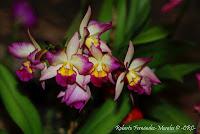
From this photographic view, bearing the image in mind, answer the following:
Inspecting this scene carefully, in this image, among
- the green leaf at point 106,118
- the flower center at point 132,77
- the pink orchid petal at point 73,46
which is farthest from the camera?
the green leaf at point 106,118

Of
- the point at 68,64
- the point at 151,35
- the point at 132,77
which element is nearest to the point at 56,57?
the point at 68,64

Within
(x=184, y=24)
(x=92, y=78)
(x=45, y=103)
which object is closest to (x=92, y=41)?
(x=92, y=78)

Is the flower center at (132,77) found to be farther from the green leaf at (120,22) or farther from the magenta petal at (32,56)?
the green leaf at (120,22)

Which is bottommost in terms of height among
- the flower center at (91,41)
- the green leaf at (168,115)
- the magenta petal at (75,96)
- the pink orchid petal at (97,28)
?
the green leaf at (168,115)

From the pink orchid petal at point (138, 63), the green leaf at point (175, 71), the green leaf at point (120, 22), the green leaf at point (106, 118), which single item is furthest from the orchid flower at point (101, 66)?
the green leaf at point (120, 22)

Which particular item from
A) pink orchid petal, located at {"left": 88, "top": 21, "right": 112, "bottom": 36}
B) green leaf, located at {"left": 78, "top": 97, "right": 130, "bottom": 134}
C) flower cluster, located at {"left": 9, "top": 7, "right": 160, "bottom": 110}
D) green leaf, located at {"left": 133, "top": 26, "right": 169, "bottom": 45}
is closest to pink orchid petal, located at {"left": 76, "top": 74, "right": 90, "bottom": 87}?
flower cluster, located at {"left": 9, "top": 7, "right": 160, "bottom": 110}

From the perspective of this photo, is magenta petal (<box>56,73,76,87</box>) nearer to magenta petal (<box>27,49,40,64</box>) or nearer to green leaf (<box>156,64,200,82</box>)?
magenta petal (<box>27,49,40,64</box>)
